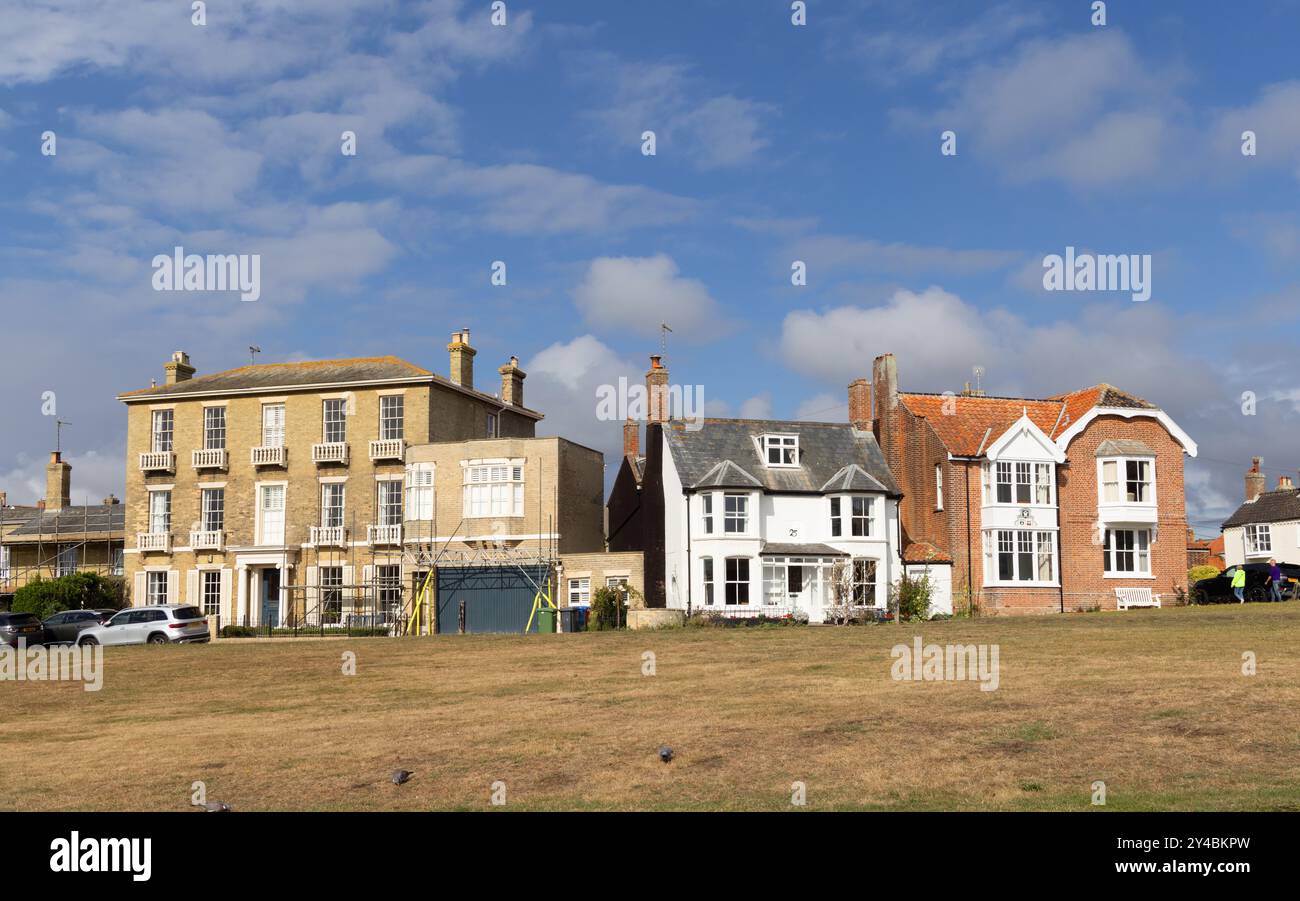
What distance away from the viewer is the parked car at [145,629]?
139 ft

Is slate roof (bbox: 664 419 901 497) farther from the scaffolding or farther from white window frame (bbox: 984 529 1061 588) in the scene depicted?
the scaffolding

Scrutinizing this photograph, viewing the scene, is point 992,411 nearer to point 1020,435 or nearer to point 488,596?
point 1020,435

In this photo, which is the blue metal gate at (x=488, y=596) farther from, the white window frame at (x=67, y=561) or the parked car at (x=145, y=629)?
the white window frame at (x=67, y=561)

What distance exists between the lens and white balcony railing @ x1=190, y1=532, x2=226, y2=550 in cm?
5491

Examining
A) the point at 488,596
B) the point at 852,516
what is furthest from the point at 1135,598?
the point at 488,596

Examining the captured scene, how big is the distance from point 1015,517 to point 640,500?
1625cm

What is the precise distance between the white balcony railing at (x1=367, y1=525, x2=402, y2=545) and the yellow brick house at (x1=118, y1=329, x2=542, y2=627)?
44mm

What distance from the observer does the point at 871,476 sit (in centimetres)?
4906

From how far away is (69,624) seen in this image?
4522 cm

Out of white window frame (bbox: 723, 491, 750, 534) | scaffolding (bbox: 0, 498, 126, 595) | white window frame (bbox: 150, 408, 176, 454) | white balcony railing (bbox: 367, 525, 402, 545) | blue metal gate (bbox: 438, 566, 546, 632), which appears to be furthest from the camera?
scaffolding (bbox: 0, 498, 126, 595)

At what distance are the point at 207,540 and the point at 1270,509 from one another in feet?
205

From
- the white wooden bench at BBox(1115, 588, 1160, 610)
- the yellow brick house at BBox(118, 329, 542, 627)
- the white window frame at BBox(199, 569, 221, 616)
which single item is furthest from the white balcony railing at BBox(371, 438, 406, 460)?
the white wooden bench at BBox(1115, 588, 1160, 610)
